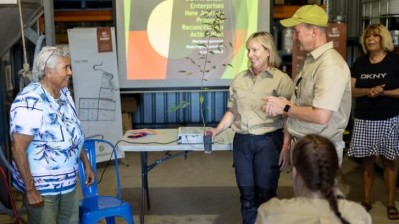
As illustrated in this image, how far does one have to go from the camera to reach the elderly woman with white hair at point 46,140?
7.08 ft

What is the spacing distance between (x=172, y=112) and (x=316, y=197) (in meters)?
5.06

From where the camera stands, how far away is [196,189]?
4.52 metres

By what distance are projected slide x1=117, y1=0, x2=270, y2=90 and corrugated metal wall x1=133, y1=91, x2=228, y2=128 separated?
3.35 ft

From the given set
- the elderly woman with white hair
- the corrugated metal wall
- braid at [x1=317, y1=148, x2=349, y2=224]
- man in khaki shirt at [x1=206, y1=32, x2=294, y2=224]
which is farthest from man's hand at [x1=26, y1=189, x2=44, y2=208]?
the corrugated metal wall

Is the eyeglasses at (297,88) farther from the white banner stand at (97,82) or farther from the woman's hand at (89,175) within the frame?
the white banner stand at (97,82)

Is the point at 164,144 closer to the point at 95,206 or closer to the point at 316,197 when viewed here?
the point at 95,206

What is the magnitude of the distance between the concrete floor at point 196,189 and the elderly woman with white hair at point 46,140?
1.45 m

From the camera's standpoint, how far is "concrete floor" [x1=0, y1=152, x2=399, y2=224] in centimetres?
381

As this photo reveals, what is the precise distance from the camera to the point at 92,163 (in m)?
3.06

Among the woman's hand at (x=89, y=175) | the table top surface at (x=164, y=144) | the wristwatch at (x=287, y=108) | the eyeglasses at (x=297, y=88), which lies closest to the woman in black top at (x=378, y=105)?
the table top surface at (x=164, y=144)

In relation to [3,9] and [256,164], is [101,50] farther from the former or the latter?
[256,164]

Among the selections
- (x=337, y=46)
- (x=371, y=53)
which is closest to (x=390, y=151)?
(x=371, y=53)

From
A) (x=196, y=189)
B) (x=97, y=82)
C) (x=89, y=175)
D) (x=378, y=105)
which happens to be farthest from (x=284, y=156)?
(x=97, y=82)

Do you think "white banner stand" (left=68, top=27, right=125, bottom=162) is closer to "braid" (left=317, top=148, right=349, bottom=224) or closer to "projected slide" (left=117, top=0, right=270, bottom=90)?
"projected slide" (left=117, top=0, right=270, bottom=90)
